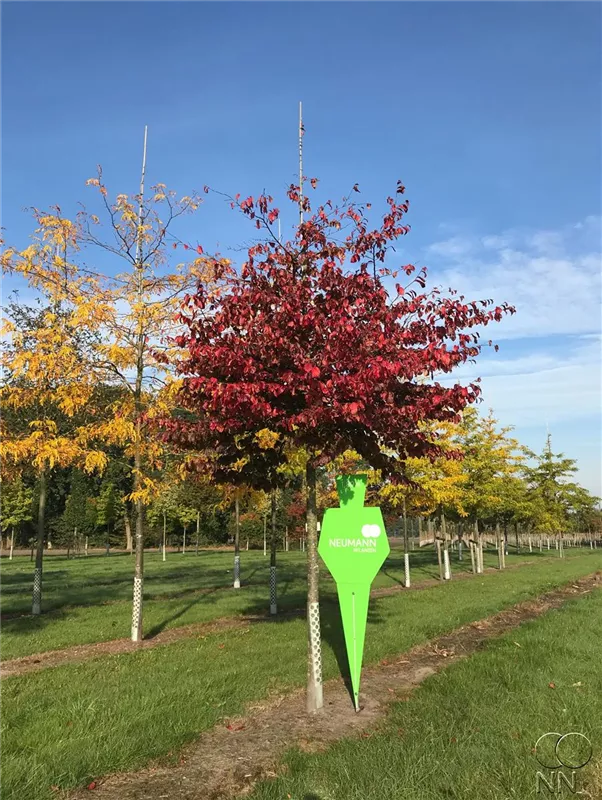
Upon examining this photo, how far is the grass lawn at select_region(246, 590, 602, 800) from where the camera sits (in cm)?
393

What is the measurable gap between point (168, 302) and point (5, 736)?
762 centimetres

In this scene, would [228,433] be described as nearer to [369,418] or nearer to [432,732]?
[369,418]

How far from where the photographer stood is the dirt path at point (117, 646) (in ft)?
28.3

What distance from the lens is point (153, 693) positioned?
20.8ft

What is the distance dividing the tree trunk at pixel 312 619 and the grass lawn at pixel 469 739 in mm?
868

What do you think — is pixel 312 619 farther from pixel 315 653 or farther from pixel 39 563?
pixel 39 563

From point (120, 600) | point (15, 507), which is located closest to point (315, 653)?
point (120, 600)

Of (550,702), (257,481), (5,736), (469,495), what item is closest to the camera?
(5,736)

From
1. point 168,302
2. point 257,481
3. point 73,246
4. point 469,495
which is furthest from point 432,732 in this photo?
point 469,495

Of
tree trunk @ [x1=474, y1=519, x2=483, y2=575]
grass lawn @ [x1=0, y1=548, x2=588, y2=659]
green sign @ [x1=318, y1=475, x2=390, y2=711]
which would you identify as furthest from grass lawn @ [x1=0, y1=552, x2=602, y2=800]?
tree trunk @ [x1=474, y1=519, x2=483, y2=575]

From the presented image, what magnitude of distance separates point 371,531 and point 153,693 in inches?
121

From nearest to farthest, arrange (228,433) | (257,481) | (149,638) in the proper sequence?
Result: 1. (228,433)
2. (257,481)
3. (149,638)

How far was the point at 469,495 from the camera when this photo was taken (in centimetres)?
2339
